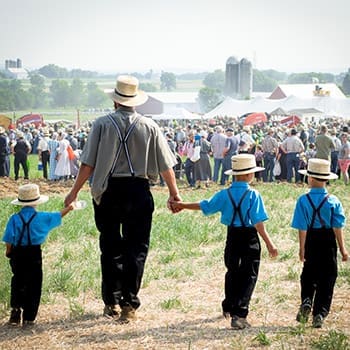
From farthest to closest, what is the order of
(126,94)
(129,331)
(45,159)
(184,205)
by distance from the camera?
(45,159), (184,205), (126,94), (129,331)

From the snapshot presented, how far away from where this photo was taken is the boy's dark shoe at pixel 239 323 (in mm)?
5441

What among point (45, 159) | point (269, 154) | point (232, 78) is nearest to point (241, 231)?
point (269, 154)

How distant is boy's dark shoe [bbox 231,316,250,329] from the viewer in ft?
17.9

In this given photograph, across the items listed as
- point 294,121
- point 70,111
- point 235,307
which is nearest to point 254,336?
point 235,307

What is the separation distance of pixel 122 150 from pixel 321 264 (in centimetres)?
185

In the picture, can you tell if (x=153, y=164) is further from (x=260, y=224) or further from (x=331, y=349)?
(x=331, y=349)

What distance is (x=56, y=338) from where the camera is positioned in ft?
17.0

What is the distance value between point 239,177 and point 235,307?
1.04m

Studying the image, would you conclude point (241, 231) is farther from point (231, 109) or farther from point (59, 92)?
point (231, 109)

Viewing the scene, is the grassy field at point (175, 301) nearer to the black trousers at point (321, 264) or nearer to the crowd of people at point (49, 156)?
the black trousers at point (321, 264)

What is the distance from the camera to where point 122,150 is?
Result: 18.0 ft

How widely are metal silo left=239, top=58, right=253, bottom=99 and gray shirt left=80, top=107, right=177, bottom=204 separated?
143166mm

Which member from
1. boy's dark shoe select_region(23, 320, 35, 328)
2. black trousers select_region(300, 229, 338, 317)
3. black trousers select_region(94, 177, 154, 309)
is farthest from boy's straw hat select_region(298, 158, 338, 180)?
boy's dark shoe select_region(23, 320, 35, 328)

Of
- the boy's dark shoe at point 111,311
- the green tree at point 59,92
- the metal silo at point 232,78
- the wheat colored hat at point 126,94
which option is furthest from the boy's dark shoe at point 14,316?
the metal silo at point 232,78
